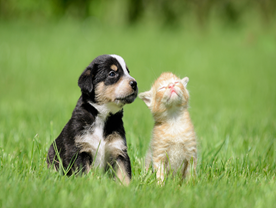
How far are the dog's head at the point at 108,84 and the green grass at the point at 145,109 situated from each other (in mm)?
641

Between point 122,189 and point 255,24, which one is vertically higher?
point 255,24

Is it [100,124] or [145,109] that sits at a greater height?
[100,124]

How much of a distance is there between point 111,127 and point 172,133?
0.65 meters

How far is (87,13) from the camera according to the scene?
802 inches

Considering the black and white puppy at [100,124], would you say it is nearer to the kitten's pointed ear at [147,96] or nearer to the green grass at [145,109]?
the green grass at [145,109]

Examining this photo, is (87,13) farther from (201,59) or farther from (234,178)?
(234,178)

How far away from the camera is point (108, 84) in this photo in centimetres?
331

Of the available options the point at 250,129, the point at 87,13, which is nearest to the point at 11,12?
the point at 87,13

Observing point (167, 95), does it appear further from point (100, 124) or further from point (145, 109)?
point (145, 109)

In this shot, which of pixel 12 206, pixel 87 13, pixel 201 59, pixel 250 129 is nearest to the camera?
pixel 12 206

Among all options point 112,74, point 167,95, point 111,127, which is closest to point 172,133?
point 167,95

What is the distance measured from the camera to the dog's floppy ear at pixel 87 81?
3.26 metres

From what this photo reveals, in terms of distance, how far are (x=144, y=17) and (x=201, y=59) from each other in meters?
9.29

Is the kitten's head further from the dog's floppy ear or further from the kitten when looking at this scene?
the dog's floppy ear
